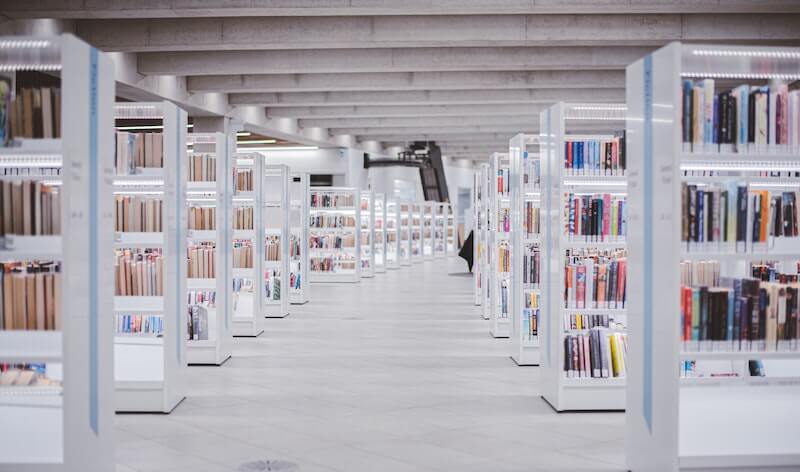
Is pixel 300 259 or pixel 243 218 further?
pixel 300 259

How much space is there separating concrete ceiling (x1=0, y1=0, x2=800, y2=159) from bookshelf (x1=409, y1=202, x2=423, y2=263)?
9042mm

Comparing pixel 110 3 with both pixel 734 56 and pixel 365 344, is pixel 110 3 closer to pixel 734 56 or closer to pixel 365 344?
pixel 365 344

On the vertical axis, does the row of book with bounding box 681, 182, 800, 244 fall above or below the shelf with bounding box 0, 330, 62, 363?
above

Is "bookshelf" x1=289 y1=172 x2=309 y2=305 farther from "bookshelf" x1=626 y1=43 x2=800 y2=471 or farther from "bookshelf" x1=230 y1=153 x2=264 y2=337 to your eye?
"bookshelf" x1=626 y1=43 x2=800 y2=471

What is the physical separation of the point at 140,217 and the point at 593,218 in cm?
344

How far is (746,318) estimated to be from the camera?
14.9ft

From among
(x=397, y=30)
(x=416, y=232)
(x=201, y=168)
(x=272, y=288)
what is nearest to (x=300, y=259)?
(x=272, y=288)

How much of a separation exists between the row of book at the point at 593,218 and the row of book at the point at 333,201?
1292 cm

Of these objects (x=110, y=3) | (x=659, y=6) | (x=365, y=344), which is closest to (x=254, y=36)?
(x=110, y=3)

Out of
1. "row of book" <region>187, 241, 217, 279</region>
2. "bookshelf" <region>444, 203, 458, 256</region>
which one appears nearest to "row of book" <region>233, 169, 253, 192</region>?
"row of book" <region>187, 241, 217, 279</region>

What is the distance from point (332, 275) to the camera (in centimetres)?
1928

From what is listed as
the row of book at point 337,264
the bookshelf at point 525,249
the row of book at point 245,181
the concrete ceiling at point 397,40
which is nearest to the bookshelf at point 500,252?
the bookshelf at point 525,249

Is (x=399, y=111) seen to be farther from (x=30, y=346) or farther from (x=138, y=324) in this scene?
(x=30, y=346)

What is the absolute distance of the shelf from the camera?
4.04 m
